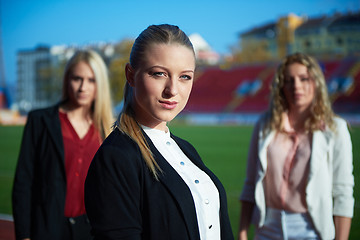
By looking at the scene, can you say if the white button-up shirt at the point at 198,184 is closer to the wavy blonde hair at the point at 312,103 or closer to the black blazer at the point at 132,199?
the black blazer at the point at 132,199

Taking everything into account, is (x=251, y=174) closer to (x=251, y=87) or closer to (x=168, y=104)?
(x=168, y=104)

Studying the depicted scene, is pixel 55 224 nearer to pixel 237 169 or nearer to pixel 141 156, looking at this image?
pixel 141 156

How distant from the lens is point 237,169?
436 inches

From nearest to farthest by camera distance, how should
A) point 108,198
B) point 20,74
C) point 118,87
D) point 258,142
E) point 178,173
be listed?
point 108,198 < point 178,173 < point 258,142 < point 118,87 < point 20,74

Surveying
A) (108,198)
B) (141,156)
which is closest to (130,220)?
(108,198)

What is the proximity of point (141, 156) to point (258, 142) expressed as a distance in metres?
1.46

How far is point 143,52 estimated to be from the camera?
1335 millimetres

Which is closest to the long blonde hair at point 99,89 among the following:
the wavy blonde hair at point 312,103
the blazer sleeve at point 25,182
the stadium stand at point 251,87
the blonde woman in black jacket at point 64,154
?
the blonde woman in black jacket at point 64,154

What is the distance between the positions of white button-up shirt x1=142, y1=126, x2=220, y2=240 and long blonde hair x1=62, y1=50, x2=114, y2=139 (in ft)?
4.28

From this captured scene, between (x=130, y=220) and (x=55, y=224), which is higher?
(x=130, y=220)

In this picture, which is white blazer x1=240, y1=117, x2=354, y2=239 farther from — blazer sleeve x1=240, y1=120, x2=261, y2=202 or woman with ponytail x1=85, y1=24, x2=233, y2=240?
woman with ponytail x1=85, y1=24, x2=233, y2=240

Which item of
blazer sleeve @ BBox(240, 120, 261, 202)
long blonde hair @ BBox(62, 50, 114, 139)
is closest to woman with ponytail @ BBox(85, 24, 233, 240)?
blazer sleeve @ BBox(240, 120, 261, 202)

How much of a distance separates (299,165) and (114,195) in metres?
1.56

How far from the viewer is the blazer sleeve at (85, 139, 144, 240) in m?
1.18
